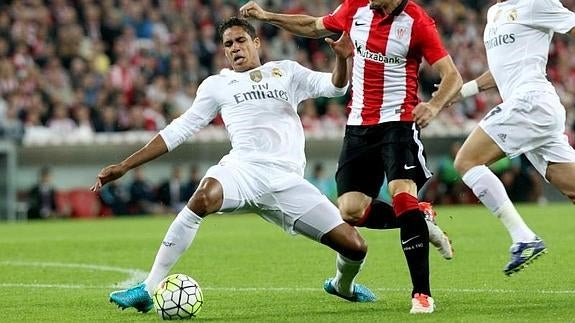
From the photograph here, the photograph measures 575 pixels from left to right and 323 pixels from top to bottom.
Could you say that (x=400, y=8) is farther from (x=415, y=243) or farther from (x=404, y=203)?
(x=415, y=243)

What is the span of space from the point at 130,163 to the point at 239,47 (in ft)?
4.36

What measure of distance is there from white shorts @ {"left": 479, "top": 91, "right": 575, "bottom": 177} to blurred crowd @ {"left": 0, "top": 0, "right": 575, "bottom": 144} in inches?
571

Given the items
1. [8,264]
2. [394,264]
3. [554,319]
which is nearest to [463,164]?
[554,319]

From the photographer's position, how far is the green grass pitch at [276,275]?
880 cm

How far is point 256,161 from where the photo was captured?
30.2ft

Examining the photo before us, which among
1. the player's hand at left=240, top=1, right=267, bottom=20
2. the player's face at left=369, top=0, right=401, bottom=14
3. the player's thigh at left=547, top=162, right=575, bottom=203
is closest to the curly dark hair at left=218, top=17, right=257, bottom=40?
the player's hand at left=240, top=1, right=267, bottom=20

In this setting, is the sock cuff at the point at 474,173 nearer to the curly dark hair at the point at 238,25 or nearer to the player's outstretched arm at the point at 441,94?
the player's outstretched arm at the point at 441,94

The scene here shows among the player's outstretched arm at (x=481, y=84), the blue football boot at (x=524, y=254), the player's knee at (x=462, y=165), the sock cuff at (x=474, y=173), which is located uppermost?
the player's outstretched arm at (x=481, y=84)

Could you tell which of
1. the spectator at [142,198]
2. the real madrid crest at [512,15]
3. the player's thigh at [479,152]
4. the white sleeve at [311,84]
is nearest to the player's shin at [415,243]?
the white sleeve at [311,84]

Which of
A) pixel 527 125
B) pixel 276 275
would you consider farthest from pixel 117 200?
pixel 527 125

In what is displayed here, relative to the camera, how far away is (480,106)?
27141 mm

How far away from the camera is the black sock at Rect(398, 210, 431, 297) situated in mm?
8445

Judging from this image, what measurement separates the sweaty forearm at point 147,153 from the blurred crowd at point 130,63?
47.0 feet

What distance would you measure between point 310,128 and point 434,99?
1685cm
